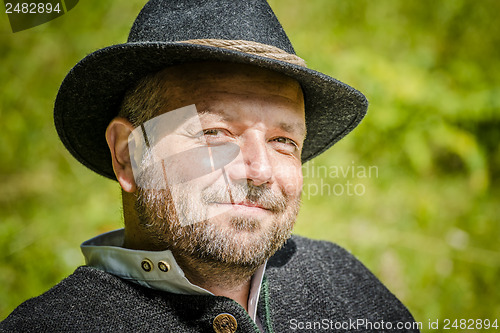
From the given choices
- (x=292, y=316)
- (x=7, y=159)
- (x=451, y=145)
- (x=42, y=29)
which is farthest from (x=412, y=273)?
(x=42, y=29)

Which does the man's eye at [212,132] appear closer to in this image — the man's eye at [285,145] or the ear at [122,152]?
the man's eye at [285,145]

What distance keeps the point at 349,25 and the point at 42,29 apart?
11.6 ft

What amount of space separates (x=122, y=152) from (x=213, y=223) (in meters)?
0.55

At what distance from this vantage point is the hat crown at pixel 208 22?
1.72 metres

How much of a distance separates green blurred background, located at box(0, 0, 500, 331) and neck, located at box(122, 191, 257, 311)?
1914 mm

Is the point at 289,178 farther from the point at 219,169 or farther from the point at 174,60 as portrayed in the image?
the point at 174,60

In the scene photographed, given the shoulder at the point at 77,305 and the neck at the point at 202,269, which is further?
the neck at the point at 202,269

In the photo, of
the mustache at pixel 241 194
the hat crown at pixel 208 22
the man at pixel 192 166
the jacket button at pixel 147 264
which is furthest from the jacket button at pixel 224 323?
the hat crown at pixel 208 22

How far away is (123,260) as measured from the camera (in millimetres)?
1750

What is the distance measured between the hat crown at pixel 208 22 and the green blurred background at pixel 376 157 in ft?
7.94

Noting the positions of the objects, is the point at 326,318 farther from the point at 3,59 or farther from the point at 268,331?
the point at 3,59

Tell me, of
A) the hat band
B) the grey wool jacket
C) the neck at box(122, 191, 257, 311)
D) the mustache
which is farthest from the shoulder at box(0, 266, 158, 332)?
the hat band

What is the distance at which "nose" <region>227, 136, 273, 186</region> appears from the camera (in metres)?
1.63

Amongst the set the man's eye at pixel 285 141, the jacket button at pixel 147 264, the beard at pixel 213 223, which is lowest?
the jacket button at pixel 147 264
